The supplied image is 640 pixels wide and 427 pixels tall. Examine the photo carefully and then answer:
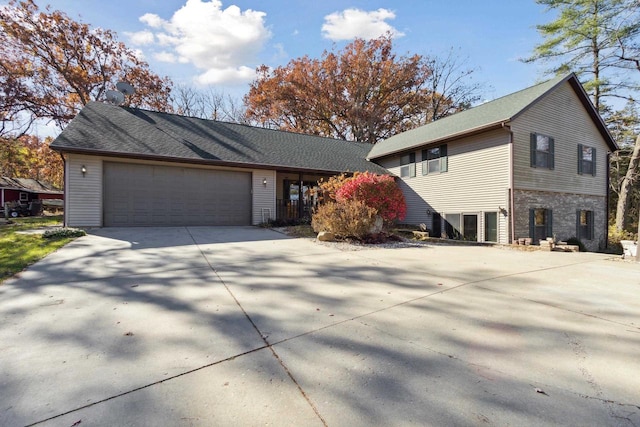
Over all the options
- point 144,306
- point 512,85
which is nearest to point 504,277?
point 144,306

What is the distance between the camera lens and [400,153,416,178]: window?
46.5 ft

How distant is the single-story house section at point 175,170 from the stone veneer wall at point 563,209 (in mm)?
6893

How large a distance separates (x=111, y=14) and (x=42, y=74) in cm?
1258

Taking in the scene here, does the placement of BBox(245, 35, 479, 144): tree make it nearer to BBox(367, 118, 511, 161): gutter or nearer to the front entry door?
BBox(367, 118, 511, 161): gutter

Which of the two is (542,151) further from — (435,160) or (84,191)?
(84,191)

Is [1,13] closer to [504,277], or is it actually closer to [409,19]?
[409,19]

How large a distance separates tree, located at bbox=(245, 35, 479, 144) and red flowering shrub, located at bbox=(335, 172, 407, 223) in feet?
54.4

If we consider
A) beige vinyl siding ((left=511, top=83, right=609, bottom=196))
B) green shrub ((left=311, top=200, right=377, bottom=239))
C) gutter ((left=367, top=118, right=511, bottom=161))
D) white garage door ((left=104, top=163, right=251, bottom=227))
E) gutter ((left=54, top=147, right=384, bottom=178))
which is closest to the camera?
green shrub ((left=311, top=200, right=377, bottom=239))

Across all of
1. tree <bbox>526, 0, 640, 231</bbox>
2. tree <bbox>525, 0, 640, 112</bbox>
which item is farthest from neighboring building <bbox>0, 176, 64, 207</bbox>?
tree <bbox>526, 0, 640, 231</bbox>

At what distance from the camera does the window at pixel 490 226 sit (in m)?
10.7

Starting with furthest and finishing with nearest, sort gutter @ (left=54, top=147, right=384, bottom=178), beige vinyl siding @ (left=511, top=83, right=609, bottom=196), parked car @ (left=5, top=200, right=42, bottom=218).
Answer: parked car @ (left=5, top=200, right=42, bottom=218) < beige vinyl siding @ (left=511, top=83, right=609, bottom=196) < gutter @ (left=54, top=147, right=384, bottom=178)

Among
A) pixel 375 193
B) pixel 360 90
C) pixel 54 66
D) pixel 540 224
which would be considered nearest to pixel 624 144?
pixel 540 224

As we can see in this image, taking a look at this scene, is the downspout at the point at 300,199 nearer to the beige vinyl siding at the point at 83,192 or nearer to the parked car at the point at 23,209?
the beige vinyl siding at the point at 83,192

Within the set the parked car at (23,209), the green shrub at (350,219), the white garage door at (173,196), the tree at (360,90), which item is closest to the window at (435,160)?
the green shrub at (350,219)
